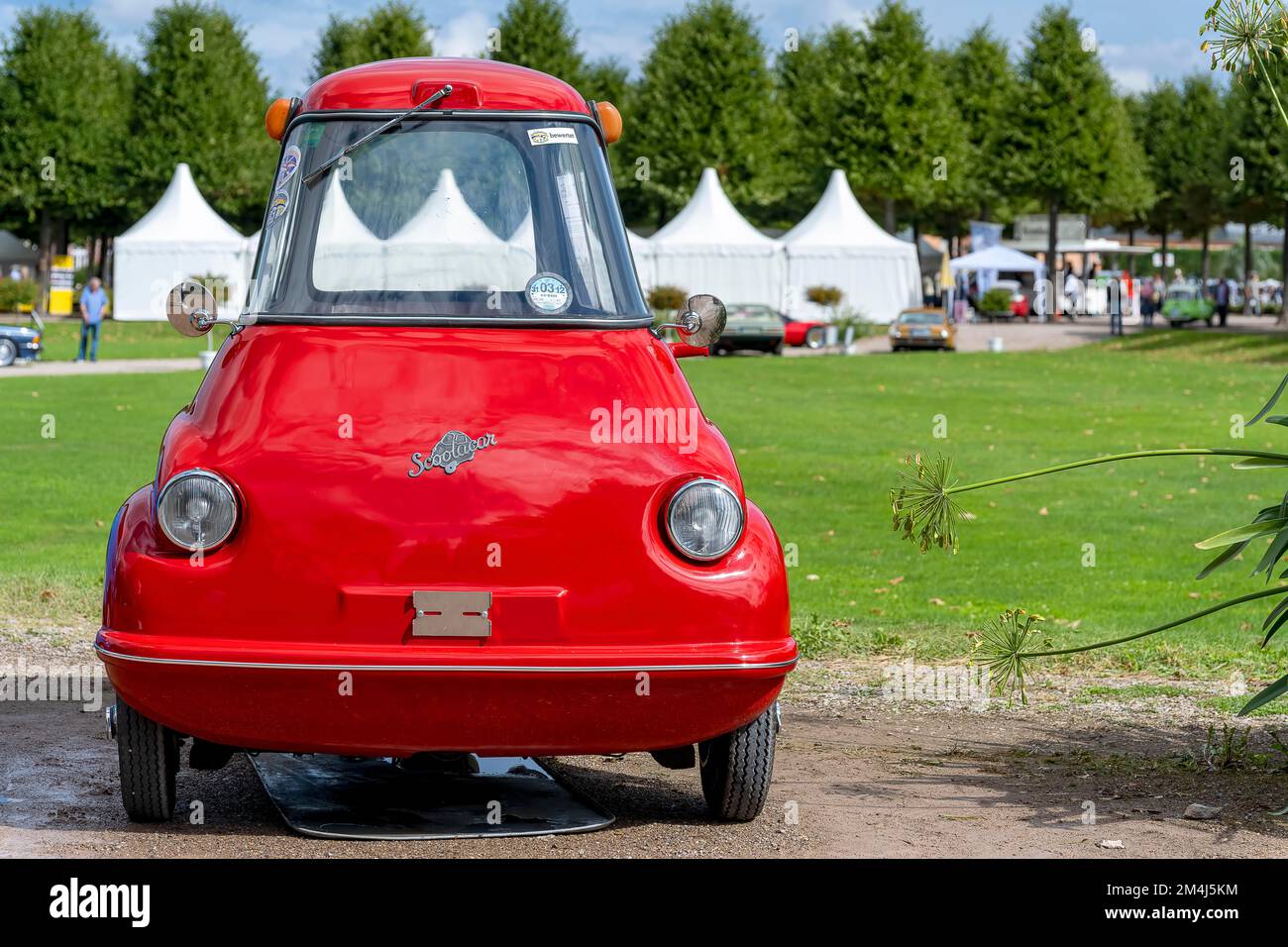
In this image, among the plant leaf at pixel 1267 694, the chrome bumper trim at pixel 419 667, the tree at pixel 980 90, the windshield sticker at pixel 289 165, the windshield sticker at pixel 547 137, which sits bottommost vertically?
the plant leaf at pixel 1267 694

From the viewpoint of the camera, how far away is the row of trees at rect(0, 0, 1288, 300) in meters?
64.7

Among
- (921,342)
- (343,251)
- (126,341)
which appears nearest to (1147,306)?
(921,342)

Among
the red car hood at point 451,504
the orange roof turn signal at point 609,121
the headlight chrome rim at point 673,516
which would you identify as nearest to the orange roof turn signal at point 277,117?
the orange roof turn signal at point 609,121

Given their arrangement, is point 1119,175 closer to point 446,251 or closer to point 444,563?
point 446,251

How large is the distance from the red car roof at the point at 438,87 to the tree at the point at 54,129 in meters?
60.7

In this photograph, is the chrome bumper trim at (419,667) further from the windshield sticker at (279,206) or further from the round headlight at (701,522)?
the windshield sticker at (279,206)

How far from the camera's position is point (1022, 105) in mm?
68000

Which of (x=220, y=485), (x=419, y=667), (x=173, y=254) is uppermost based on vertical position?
(x=173, y=254)

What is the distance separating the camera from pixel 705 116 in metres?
68.0

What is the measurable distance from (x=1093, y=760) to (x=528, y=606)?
8.77 feet

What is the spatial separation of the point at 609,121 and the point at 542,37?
218 ft

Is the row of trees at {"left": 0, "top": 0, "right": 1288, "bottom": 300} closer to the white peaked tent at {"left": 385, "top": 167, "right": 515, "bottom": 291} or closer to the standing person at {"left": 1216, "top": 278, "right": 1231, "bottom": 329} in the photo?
the standing person at {"left": 1216, "top": 278, "right": 1231, "bottom": 329}

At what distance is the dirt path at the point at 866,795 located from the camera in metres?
4.96
